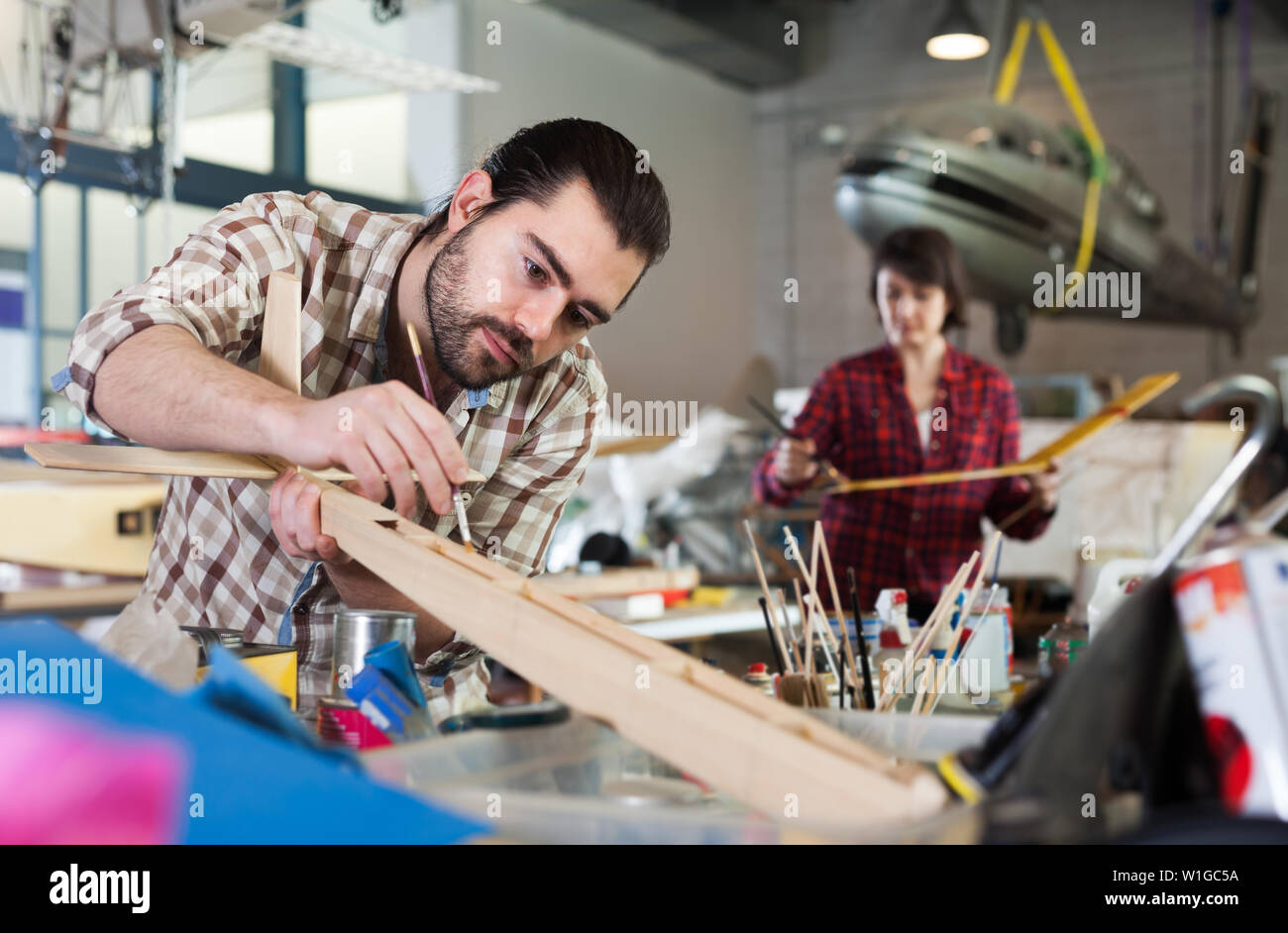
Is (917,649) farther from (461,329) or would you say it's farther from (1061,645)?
(461,329)

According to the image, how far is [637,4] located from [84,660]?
628 cm

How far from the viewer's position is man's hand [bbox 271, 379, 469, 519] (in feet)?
2.68

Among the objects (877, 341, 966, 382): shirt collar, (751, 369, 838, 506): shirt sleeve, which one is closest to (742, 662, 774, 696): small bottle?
(751, 369, 838, 506): shirt sleeve

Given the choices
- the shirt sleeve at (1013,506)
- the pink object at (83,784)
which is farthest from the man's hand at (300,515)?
the shirt sleeve at (1013,506)

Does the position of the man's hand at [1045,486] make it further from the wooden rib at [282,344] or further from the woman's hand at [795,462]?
the wooden rib at [282,344]

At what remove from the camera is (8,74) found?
4.37m

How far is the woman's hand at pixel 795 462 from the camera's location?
220 cm

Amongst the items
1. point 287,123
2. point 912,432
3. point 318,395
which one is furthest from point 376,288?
point 287,123

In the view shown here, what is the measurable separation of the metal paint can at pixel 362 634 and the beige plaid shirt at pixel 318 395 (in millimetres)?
268

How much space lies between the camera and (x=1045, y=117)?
7121 mm

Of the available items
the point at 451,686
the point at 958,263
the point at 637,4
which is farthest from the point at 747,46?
the point at 451,686

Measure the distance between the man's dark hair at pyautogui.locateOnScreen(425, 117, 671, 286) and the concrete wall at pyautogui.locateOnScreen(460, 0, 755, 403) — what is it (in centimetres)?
422

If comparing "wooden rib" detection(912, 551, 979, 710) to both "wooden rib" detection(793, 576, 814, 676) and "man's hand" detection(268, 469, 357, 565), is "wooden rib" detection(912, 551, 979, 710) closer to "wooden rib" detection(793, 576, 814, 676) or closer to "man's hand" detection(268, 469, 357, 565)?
"wooden rib" detection(793, 576, 814, 676)
